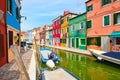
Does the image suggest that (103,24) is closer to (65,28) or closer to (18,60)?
(65,28)

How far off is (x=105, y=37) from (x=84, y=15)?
8.29m

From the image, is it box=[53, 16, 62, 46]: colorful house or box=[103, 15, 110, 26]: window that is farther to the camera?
box=[53, 16, 62, 46]: colorful house

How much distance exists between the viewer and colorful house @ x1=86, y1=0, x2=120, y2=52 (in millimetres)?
21078

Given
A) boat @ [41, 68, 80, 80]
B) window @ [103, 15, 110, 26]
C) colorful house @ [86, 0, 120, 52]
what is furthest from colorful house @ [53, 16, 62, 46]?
boat @ [41, 68, 80, 80]

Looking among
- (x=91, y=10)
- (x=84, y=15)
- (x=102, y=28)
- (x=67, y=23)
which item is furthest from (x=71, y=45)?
(x=102, y=28)

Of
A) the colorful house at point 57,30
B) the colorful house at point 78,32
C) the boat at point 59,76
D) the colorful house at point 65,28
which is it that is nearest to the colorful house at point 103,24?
the colorful house at point 78,32

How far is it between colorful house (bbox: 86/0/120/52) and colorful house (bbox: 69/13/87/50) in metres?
2.08

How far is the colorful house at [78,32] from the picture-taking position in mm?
30853

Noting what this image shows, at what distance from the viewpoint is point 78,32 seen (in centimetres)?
3341

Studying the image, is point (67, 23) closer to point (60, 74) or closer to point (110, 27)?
point (110, 27)

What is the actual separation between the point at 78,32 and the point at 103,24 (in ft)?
32.3

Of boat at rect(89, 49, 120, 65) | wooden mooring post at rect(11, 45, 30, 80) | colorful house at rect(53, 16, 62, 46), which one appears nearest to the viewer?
wooden mooring post at rect(11, 45, 30, 80)

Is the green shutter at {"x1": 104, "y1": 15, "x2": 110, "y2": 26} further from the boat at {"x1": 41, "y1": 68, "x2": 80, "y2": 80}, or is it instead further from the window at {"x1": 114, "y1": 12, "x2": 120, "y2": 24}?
the boat at {"x1": 41, "y1": 68, "x2": 80, "y2": 80}

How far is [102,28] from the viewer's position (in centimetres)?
2416
